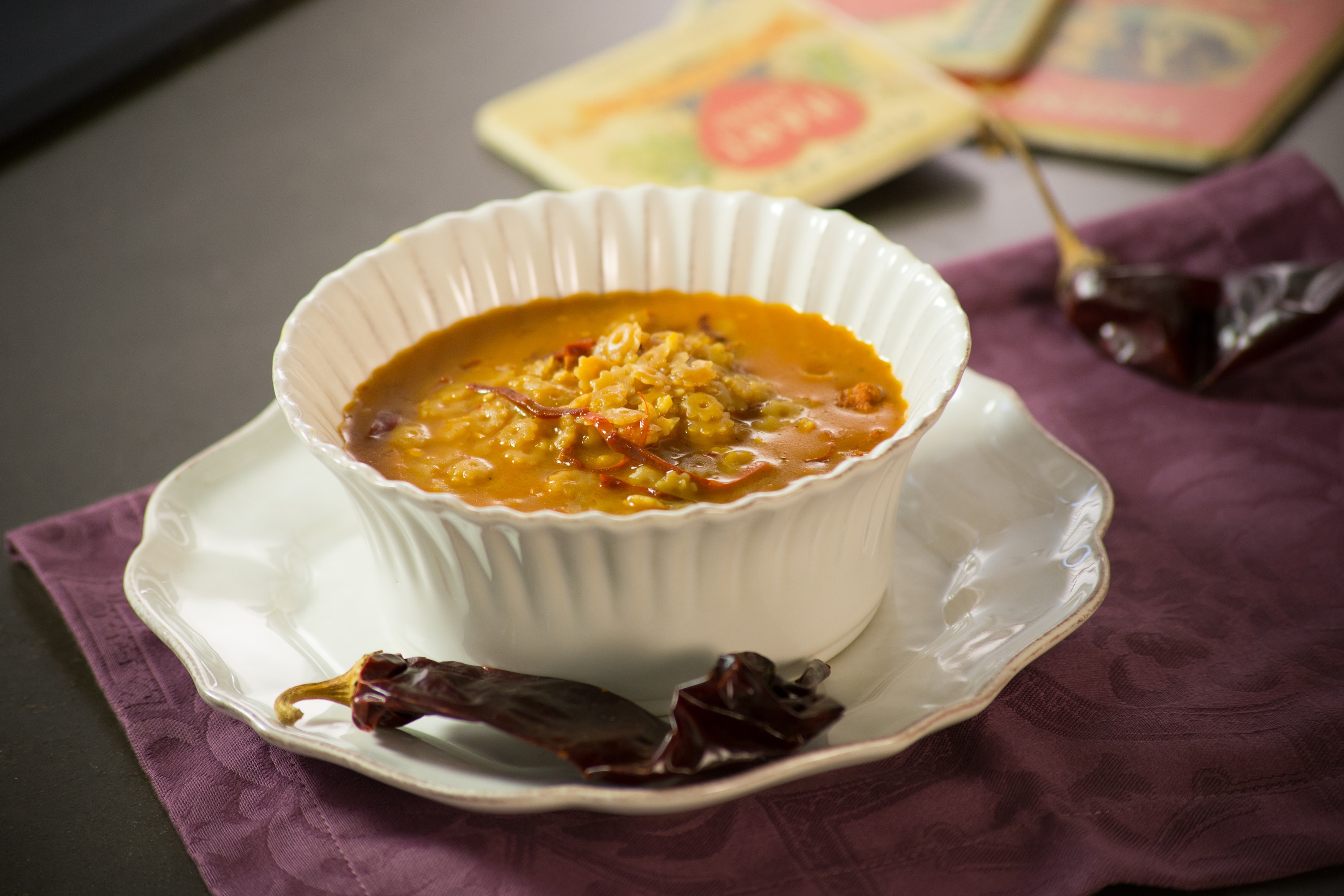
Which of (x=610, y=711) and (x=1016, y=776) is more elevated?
(x=610, y=711)

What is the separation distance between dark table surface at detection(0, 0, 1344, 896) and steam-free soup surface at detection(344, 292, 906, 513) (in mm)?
738

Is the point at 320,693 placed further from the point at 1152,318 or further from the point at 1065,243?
the point at 1065,243

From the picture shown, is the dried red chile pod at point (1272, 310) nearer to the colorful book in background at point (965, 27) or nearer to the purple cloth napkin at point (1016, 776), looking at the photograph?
the purple cloth napkin at point (1016, 776)

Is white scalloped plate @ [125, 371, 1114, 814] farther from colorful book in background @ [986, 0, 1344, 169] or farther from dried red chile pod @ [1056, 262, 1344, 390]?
colorful book in background @ [986, 0, 1344, 169]

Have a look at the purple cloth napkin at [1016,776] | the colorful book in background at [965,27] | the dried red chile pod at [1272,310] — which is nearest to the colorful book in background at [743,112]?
the colorful book in background at [965,27]

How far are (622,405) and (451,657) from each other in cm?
51

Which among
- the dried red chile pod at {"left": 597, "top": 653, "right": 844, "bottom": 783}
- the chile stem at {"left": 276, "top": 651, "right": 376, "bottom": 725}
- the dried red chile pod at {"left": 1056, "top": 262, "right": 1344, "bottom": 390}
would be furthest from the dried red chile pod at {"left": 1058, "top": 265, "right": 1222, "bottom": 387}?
the chile stem at {"left": 276, "top": 651, "right": 376, "bottom": 725}

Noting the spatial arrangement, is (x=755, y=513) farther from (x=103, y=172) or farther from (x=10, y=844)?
(x=103, y=172)

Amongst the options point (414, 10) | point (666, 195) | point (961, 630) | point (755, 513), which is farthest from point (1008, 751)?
point (414, 10)

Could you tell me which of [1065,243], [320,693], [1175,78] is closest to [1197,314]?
[1065,243]

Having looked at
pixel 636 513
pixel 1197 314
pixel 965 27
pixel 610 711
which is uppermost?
pixel 636 513

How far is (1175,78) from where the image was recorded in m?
4.00

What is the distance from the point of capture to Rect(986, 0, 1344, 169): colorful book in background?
3.79 metres

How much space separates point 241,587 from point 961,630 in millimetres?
1262
